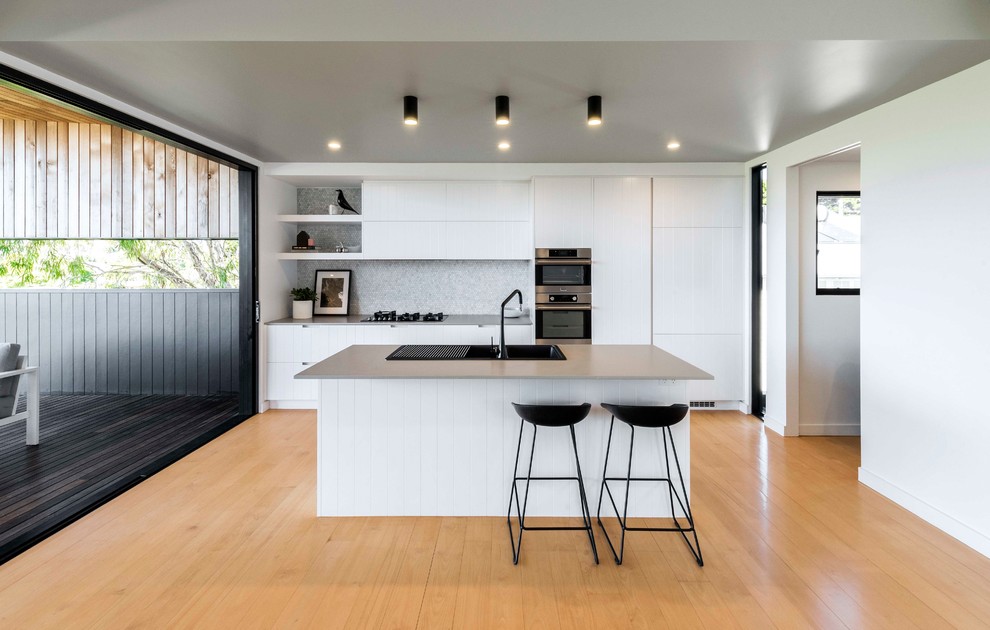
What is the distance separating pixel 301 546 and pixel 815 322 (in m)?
4.16

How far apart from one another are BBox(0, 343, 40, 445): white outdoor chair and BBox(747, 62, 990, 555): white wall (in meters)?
5.74

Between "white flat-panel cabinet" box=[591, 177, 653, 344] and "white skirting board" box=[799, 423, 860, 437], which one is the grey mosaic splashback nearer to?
"white flat-panel cabinet" box=[591, 177, 653, 344]

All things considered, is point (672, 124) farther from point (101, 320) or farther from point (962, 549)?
point (101, 320)

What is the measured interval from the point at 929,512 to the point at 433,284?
4.37 meters

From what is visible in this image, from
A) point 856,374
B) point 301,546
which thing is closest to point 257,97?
point 301,546

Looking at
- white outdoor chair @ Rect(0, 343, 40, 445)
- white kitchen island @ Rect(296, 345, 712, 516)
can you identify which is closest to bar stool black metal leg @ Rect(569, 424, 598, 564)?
white kitchen island @ Rect(296, 345, 712, 516)

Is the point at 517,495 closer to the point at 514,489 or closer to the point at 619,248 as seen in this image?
the point at 514,489

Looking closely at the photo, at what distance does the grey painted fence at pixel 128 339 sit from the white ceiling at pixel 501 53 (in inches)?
110

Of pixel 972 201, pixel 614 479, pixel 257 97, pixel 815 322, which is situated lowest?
pixel 614 479

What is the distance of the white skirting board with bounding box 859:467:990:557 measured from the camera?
2.45 m

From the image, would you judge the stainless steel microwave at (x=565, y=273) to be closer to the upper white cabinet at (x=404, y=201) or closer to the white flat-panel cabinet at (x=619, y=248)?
the white flat-panel cabinet at (x=619, y=248)

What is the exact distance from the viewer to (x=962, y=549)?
8.03 feet

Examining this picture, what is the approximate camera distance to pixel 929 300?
2738 millimetres

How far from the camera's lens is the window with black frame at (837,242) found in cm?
418
